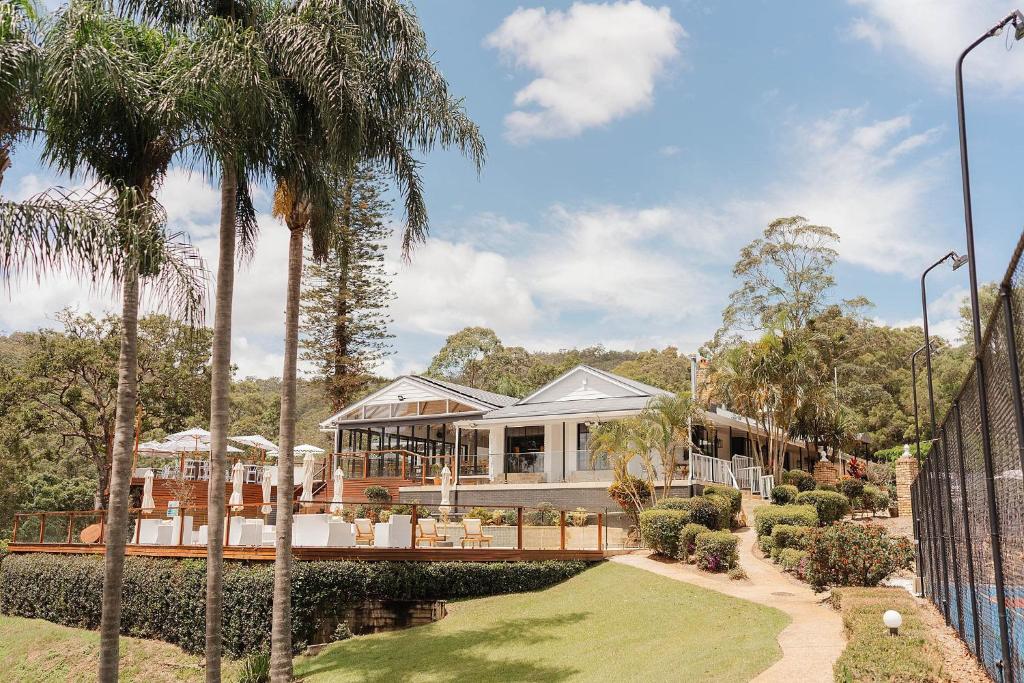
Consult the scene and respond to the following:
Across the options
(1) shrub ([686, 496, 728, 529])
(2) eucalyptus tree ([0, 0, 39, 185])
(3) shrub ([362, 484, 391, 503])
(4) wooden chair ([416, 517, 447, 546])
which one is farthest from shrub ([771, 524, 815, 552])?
(2) eucalyptus tree ([0, 0, 39, 185])

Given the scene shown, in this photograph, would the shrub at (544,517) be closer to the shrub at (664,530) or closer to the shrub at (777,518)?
the shrub at (664,530)

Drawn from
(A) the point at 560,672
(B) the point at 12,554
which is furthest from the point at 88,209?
(B) the point at 12,554

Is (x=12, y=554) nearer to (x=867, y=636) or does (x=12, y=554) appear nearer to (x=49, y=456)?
(x=49, y=456)

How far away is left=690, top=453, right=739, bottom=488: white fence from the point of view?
26737 mm

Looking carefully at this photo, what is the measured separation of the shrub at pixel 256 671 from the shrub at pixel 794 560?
11.0 m

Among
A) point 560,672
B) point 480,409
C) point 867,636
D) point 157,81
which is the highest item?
point 157,81

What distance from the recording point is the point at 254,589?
52.7 ft

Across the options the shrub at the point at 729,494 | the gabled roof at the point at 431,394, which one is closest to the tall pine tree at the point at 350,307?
the gabled roof at the point at 431,394

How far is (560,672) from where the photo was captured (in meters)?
12.5

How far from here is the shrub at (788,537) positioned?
1916cm

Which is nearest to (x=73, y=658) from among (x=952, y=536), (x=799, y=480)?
(x=952, y=536)

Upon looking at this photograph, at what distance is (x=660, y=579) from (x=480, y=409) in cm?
1887

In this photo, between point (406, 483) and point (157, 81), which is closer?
point (157, 81)

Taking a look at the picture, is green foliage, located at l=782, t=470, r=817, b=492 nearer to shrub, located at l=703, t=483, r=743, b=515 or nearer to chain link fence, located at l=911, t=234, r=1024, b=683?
shrub, located at l=703, t=483, r=743, b=515
